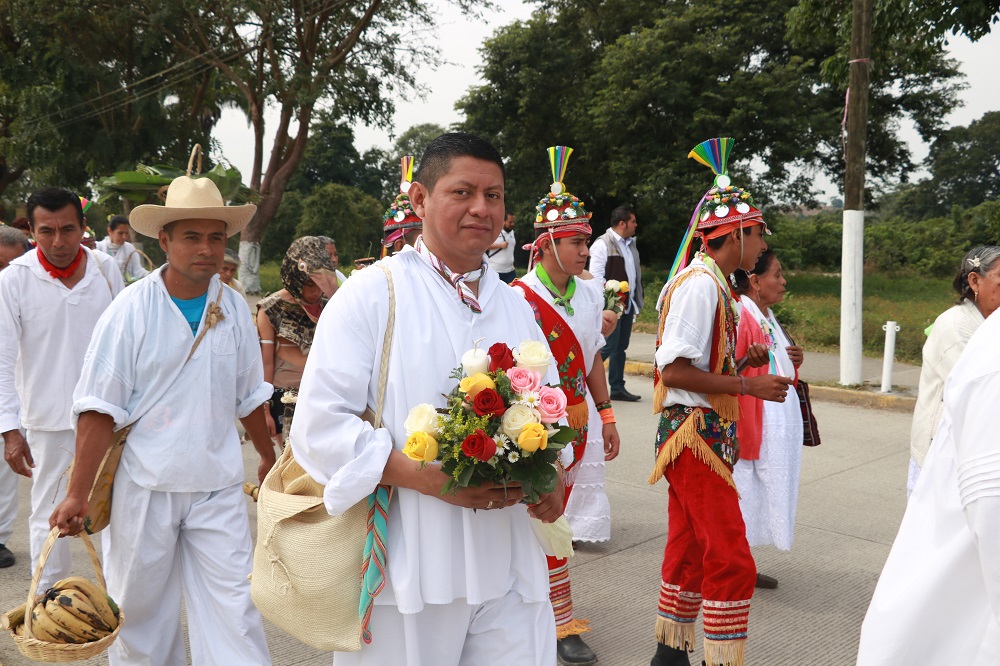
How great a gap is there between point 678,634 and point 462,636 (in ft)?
6.13

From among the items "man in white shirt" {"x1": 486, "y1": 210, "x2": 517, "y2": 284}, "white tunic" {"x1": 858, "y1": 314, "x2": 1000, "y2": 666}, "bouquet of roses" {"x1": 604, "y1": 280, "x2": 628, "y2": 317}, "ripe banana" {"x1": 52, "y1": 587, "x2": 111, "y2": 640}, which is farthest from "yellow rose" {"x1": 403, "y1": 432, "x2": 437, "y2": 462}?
"man in white shirt" {"x1": 486, "y1": 210, "x2": 517, "y2": 284}

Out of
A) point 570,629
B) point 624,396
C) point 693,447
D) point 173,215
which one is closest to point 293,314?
point 173,215

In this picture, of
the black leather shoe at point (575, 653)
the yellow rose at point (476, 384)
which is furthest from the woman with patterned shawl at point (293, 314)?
the yellow rose at point (476, 384)

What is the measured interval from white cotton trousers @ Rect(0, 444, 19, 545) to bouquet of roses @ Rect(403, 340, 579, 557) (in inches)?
187

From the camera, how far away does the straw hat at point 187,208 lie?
12.1 feet

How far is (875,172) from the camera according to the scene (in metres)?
27.8

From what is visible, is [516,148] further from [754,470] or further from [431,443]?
[431,443]

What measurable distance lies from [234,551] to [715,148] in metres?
3.02

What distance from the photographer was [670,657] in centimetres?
420

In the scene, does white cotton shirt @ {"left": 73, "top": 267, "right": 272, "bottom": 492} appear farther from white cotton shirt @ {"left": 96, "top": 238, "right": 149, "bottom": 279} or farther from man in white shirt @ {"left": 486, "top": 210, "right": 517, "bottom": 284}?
man in white shirt @ {"left": 486, "top": 210, "right": 517, "bottom": 284}

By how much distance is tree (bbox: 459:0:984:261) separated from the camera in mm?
24609

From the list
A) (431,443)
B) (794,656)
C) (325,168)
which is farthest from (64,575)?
(325,168)

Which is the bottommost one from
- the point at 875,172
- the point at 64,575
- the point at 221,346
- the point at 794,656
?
the point at 794,656

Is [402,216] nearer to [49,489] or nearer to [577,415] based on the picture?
[577,415]
